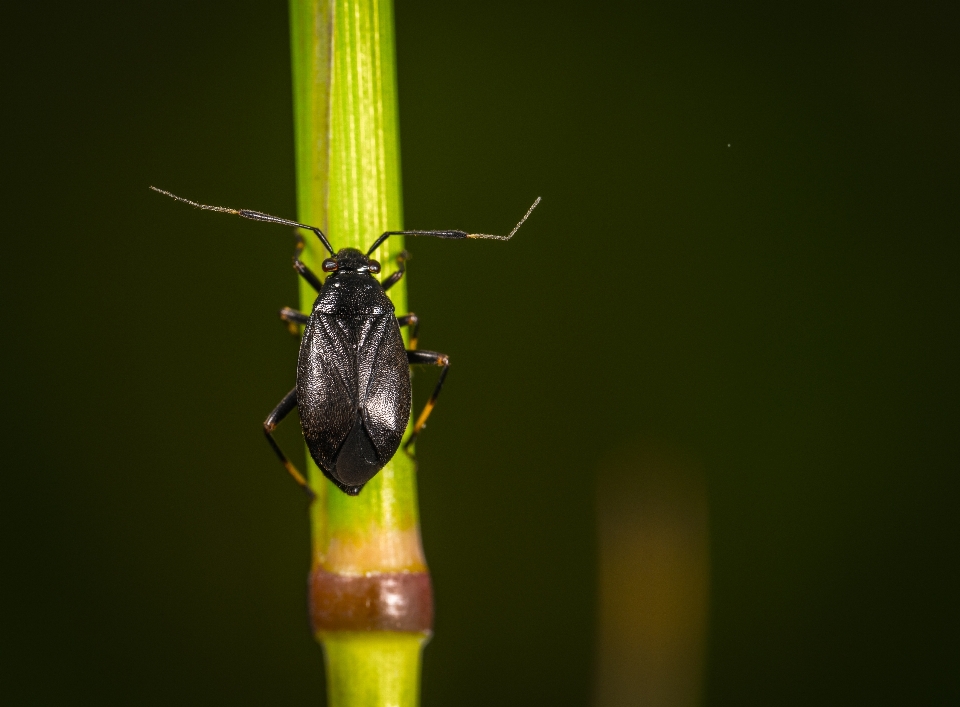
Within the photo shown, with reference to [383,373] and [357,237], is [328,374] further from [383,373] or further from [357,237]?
[357,237]

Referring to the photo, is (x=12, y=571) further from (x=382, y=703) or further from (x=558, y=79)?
(x=558, y=79)

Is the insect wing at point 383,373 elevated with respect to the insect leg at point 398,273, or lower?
lower

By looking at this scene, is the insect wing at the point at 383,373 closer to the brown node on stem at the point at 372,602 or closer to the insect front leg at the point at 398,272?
the insect front leg at the point at 398,272

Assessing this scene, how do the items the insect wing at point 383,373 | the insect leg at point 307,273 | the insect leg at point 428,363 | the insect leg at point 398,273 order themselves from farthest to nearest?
the insect leg at point 428,363, the insect wing at point 383,373, the insect leg at point 307,273, the insect leg at point 398,273

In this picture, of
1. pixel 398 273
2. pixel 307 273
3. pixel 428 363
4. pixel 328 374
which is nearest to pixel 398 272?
pixel 398 273

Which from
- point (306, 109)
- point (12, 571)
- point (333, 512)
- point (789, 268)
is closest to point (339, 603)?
point (333, 512)

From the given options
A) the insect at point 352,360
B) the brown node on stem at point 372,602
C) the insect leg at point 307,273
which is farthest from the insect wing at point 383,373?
the brown node on stem at point 372,602

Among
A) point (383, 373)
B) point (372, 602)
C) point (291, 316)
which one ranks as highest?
point (291, 316)

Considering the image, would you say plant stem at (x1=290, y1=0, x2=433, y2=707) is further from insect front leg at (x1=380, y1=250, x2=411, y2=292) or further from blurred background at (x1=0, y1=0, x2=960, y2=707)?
blurred background at (x1=0, y1=0, x2=960, y2=707)

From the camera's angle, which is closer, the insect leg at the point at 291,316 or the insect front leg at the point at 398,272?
the insect front leg at the point at 398,272
